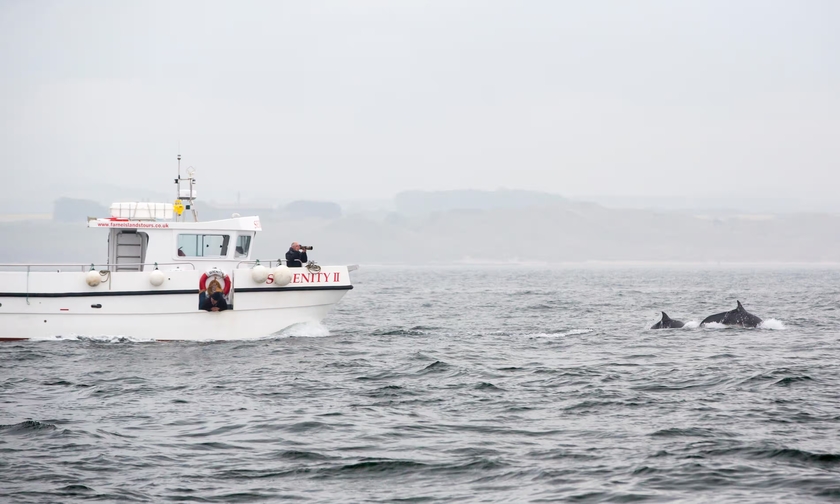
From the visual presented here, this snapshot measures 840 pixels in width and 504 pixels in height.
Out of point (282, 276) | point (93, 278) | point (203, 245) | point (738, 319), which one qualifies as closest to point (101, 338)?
→ point (93, 278)

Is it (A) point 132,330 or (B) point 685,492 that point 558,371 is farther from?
(A) point 132,330

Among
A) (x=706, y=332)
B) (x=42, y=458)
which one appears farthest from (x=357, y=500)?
(x=706, y=332)

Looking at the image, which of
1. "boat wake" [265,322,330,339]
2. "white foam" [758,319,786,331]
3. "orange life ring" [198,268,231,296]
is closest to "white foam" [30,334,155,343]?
"orange life ring" [198,268,231,296]

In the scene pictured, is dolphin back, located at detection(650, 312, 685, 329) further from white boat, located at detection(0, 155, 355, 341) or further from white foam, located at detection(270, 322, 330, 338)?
white foam, located at detection(270, 322, 330, 338)

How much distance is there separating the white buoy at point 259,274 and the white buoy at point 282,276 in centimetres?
28

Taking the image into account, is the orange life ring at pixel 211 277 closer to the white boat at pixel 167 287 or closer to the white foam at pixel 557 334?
the white boat at pixel 167 287

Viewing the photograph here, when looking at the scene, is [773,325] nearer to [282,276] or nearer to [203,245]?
[282,276]

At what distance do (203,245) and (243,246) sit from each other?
1170 mm

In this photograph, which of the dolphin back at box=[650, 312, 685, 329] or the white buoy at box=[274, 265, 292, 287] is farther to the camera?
the dolphin back at box=[650, 312, 685, 329]

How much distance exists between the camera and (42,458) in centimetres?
1250

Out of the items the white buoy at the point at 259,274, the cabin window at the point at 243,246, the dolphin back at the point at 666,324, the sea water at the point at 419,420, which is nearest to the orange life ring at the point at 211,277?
the white buoy at the point at 259,274

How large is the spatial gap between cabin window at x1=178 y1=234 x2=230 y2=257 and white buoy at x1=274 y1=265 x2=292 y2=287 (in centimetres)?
219

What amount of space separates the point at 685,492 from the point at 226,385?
1034 centimetres

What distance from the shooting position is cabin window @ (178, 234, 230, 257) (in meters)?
25.8
